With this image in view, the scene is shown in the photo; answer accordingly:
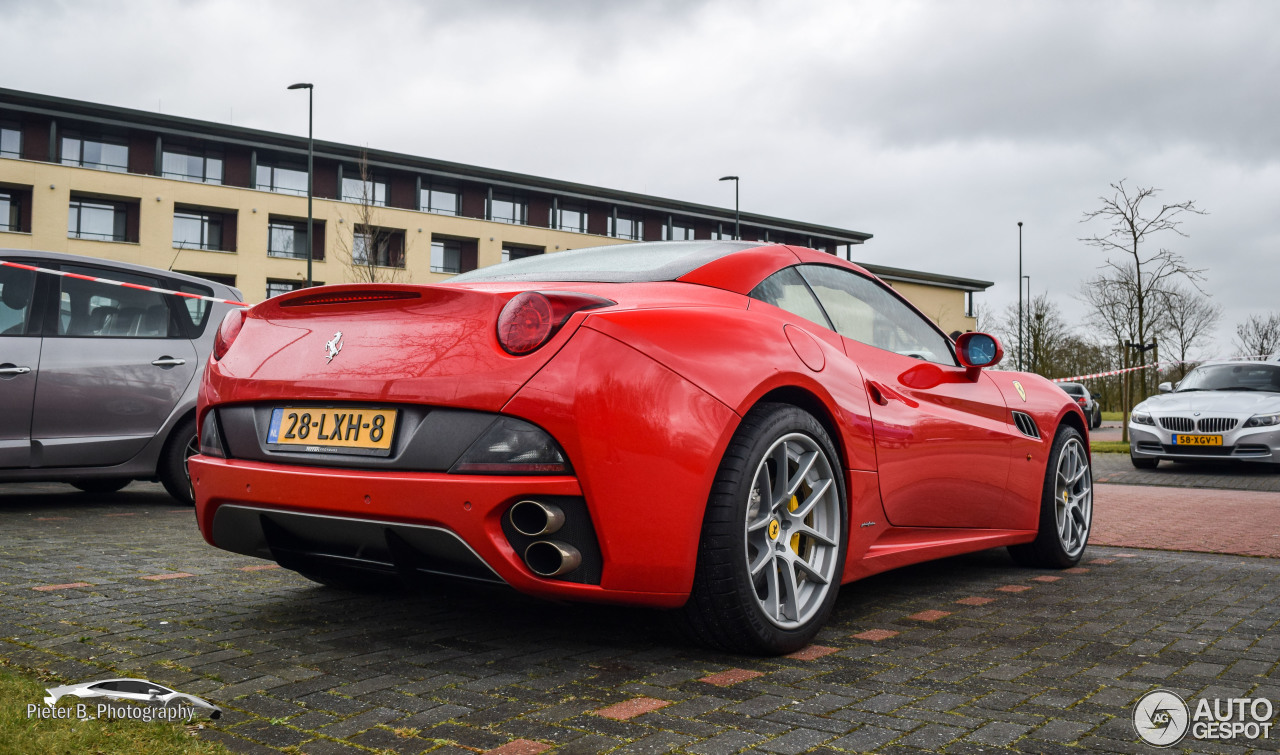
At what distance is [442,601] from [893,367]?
1.92 m

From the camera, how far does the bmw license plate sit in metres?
2.85

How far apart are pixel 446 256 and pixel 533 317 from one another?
4689 cm

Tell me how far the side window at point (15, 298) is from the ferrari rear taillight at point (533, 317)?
5079 millimetres

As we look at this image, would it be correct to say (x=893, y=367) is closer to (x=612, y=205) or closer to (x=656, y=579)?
(x=656, y=579)

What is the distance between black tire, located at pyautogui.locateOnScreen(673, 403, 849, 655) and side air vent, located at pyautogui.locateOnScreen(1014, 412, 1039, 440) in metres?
1.72

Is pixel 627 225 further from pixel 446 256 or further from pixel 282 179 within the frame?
pixel 282 179

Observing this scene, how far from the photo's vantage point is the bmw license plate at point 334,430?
112 inches

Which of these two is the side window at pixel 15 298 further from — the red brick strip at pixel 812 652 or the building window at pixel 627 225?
the building window at pixel 627 225

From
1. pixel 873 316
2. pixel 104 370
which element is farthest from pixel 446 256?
pixel 873 316

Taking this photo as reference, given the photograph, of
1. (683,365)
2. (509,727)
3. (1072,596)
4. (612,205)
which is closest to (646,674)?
(509,727)

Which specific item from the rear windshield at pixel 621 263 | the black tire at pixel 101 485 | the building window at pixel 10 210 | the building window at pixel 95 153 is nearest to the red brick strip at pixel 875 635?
the rear windshield at pixel 621 263

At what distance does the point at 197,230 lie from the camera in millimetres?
41750

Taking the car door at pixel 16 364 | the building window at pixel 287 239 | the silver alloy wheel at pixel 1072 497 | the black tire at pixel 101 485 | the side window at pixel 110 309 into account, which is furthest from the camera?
the building window at pixel 287 239

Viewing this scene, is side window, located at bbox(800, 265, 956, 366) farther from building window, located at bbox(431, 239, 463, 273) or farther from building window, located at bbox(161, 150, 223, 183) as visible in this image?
building window, located at bbox(431, 239, 463, 273)
